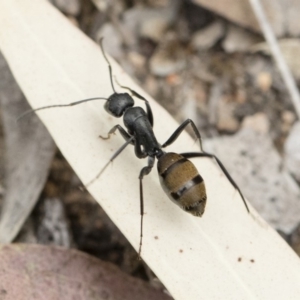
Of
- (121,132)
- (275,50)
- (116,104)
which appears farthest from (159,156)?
(275,50)

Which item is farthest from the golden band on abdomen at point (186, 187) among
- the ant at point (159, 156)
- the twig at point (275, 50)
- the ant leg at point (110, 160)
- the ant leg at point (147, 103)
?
the twig at point (275, 50)

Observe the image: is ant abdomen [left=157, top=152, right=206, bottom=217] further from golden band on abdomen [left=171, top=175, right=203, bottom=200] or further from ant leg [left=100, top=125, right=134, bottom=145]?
ant leg [left=100, top=125, right=134, bottom=145]

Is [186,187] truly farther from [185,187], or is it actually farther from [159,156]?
[159,156]

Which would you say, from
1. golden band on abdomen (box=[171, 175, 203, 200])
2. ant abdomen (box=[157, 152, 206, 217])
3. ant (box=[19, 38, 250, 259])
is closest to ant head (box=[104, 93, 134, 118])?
ant (box=[19, 38, 250, 259])

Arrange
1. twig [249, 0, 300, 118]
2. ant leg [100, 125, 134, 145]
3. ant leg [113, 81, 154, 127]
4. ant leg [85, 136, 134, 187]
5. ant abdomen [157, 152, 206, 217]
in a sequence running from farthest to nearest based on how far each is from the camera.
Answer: twig [249, 0, 300, 118] < ant leg [113, 81, 154, 127] < ant leg [100, 125, 134, 145] < ant leg [85, 136, 134, 187] < ant abdomen [157, 152, 206, 217]

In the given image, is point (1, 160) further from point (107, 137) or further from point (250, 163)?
point (250, 163)

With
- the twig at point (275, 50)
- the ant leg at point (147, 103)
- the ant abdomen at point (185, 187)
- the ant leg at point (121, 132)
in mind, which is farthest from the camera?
the twig at point (275, 50)

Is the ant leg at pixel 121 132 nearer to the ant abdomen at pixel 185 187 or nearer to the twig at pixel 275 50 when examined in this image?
the ant abdomen at pixel 185 187
